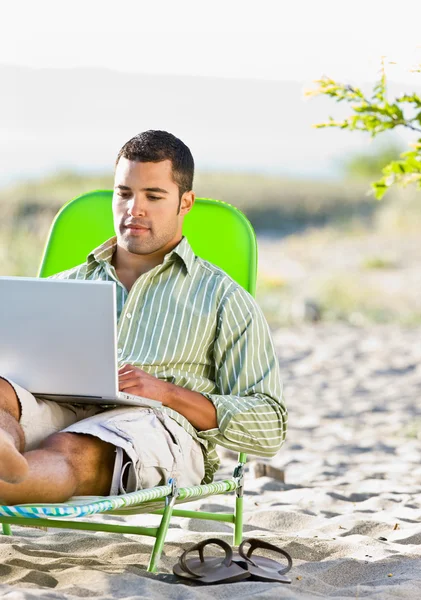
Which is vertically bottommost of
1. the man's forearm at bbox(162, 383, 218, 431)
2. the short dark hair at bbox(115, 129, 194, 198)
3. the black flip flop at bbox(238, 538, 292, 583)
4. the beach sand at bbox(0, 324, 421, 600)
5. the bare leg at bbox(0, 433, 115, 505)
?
the beach sand at bbox(0, 324, 421, 600)

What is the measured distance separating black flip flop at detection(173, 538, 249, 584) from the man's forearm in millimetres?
359

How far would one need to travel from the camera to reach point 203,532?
10.9 feet

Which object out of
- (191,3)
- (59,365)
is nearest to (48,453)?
(59,365)

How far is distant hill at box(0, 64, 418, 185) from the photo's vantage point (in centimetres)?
3275

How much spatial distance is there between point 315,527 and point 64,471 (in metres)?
1.31

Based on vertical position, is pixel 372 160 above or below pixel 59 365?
above

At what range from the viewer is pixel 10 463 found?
2.18 meters

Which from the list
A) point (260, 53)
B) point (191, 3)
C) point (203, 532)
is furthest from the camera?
point (260, 53)

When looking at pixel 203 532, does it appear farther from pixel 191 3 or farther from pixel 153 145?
pixel 191 3

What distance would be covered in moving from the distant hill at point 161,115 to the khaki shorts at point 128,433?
27897 millimetres

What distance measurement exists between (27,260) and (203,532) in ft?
25.6

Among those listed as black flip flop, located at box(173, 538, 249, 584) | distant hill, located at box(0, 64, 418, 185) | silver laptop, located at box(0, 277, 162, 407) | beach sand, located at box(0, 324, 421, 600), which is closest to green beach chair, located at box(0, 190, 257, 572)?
beach sand, located at box(0, 324, 421, 600)

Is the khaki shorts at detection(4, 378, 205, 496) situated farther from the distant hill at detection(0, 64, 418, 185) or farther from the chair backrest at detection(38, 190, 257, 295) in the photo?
the distant hill at detection(0, 64, 418, 185)

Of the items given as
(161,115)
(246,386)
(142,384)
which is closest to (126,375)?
(142,384)
